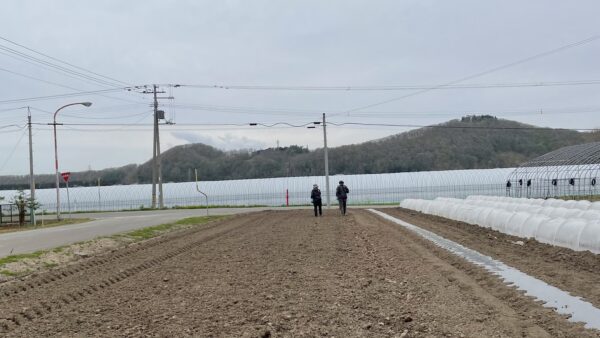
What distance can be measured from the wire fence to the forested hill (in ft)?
86.5

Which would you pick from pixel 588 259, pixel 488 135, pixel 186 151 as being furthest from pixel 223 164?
pixel 588 259

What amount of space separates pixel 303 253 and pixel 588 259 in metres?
6.48

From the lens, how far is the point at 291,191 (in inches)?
2351

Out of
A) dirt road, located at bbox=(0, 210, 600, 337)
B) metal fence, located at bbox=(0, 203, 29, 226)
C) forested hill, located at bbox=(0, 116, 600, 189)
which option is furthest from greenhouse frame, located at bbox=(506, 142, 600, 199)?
forested hill, located at bbox=(0, 116, 600, 189)

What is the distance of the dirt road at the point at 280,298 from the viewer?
7.20 m

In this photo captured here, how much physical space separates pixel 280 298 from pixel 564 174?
39578 millimetres

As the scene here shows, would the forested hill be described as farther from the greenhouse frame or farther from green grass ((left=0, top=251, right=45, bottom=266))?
green grass ((left=0, top=251, right=45, bottom=266))

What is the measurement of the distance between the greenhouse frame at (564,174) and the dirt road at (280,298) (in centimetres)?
2877

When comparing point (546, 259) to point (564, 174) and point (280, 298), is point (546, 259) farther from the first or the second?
point (564, 174)

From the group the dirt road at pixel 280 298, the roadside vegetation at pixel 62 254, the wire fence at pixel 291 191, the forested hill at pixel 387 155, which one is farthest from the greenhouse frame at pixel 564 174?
A: the forested hill at pixel 387 155

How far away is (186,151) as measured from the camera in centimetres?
10431

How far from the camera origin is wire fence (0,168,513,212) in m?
54.3

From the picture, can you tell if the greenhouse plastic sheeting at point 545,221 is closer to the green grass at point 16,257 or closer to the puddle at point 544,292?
the puddle at point 544,292

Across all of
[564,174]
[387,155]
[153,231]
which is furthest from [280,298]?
[387,155]
